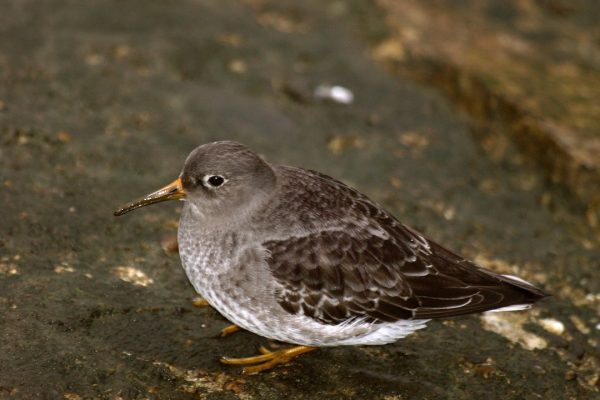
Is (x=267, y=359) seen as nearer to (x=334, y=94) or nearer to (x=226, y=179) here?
(x=226, y=179)

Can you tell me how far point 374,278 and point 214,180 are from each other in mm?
1338

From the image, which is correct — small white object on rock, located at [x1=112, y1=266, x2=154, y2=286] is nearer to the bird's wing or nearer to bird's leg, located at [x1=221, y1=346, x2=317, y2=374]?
bird's leg, located at [x1=221, y1=346, x2=317, y2=374]

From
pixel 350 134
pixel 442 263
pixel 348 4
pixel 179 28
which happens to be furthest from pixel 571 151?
pixel 179 28

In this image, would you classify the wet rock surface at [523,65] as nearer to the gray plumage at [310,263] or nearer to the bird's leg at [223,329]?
the gray plumage at [310,263]

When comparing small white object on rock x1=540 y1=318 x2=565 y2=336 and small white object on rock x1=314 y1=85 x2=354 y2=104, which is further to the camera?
small white object on rock x1=314 y1=85 x2=354 y2=104

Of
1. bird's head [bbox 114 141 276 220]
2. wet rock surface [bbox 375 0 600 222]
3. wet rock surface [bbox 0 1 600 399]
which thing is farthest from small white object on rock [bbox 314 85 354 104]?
bird's head [bbox 114 141 276 220]

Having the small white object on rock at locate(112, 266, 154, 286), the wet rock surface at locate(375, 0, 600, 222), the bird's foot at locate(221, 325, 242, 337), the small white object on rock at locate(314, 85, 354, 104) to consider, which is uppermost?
the wet rock surface at locate(375, 0, 600, 222)

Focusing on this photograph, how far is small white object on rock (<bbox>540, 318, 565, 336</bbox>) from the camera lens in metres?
6.43

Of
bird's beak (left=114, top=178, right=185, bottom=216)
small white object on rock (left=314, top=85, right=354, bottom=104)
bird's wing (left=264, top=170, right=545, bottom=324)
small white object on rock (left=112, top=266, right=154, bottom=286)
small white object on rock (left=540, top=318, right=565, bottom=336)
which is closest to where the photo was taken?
bird's wing (left=264, top=170, right=545, bottom=324)

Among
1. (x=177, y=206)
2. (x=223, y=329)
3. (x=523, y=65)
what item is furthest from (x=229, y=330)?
(x=523, y=65)

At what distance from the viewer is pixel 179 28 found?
30.4 feet

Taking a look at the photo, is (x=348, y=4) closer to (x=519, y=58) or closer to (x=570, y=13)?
(x=519, y=58)

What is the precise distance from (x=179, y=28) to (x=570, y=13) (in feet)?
17.8

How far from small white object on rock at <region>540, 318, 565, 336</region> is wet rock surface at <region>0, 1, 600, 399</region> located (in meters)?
0.03
